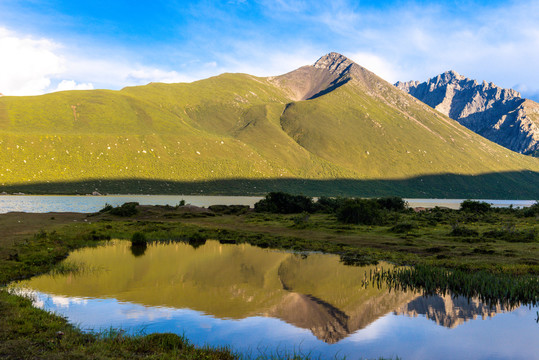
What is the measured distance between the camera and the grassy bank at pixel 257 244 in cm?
1133

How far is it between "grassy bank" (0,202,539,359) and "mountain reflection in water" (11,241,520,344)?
2574 mm

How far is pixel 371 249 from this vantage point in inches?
1367

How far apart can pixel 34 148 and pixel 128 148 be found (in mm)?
43487

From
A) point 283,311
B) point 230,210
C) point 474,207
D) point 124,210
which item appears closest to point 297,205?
point 230,210

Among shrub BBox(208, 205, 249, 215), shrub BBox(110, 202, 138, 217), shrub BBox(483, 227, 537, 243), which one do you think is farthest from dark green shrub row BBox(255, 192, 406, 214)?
shrub BBox(483, 227, 537, 243)

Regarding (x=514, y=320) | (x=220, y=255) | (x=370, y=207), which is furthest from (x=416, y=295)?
(x=370, y=207)

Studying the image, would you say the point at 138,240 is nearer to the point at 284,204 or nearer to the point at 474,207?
the point at 284,204

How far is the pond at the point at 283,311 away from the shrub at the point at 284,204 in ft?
155

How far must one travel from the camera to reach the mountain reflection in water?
17141mm

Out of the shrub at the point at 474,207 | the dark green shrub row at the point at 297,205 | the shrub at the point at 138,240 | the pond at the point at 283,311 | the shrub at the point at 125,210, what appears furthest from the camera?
the shrub at the point at 474,207

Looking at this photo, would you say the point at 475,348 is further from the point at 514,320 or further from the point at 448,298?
the point at 448,298

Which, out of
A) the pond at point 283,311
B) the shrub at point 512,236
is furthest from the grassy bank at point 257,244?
the pond at point 283,311

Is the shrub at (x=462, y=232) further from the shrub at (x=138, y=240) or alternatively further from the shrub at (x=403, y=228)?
the shrub at (x=138, y=240)

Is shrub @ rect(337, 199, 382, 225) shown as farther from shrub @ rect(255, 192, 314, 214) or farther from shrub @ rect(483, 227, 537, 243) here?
shrub @ rect(255, 192, 314, 214)
